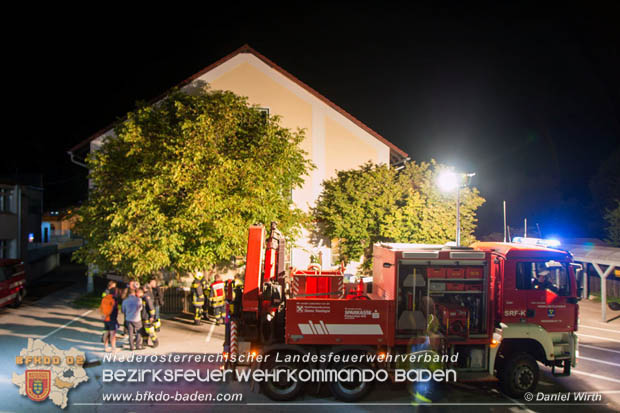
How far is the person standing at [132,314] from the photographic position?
10.6 meters

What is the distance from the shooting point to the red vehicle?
1519 cm

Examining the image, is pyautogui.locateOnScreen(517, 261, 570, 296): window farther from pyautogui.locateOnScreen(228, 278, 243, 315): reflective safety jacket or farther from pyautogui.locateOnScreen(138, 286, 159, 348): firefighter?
pyautogui.locateOnScreen(138, 286, 159, 348): firefighter

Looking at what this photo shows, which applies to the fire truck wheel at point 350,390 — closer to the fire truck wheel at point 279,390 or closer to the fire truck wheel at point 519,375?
the fire truck wheel at point 279,390

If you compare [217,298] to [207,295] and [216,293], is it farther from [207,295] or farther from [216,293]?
[207,295]

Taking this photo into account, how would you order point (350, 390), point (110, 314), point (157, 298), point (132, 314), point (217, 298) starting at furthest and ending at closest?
1. point (217, 298)
2. point (157, 298)
3. point (132, 314)
4. point (110, 314)
5. point (350, 390)

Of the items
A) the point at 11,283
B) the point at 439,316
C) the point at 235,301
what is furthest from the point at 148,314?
the point at 11,283

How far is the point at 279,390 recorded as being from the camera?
8.05 m

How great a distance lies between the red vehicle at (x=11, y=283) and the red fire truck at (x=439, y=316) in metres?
11.7

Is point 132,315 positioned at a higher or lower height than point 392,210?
lower

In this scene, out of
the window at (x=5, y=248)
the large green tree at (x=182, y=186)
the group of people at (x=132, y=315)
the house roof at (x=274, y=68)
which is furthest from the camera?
the window at (x=5, y=248)

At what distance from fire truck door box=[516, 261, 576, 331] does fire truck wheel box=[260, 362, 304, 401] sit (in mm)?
4873

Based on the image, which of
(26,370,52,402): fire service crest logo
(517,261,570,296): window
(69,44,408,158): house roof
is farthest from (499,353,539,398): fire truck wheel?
(69,44,408,158): house roof

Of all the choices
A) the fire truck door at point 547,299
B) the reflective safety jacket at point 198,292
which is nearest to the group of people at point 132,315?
the reflective safety jacket at point 198,292

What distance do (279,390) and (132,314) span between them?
4804 mm
